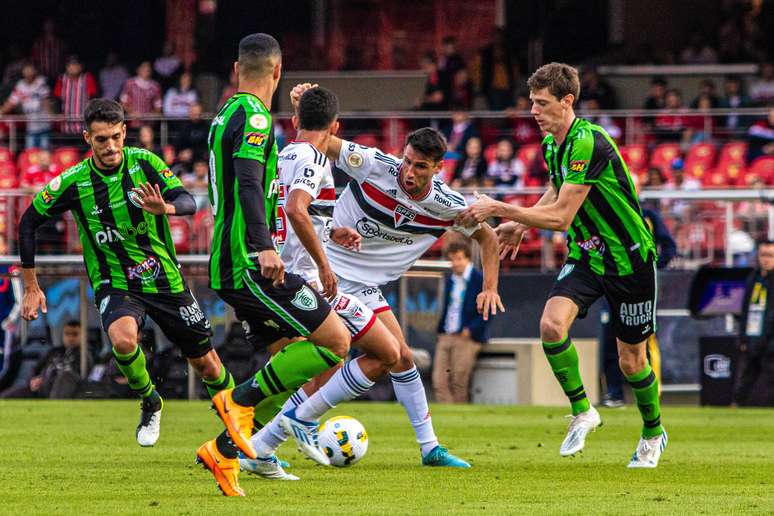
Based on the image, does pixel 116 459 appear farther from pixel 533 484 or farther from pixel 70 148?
pixel 70 148

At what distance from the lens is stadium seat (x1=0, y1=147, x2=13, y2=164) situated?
22250 mm

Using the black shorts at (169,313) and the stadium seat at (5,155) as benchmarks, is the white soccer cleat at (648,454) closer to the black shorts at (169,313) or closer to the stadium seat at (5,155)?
the black shorts at (169,313)

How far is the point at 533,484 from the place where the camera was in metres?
7.83

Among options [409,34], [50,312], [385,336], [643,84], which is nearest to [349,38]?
[409,34]

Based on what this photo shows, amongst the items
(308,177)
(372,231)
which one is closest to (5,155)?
(372,231)

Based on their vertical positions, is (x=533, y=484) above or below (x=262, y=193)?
below

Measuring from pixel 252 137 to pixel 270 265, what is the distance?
2.19 ft

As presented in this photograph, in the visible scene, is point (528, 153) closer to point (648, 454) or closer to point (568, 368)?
point (568, 368)

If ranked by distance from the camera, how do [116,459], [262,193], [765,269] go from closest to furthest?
[262,193], [116,459], [765,269]

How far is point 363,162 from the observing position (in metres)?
8.77

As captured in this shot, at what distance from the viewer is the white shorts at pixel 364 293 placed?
895cm

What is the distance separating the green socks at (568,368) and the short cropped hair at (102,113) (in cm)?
327

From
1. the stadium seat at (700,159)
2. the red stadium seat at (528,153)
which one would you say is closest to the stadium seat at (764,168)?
the stadium seat at (700,159)

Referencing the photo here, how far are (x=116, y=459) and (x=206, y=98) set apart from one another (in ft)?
57.2
